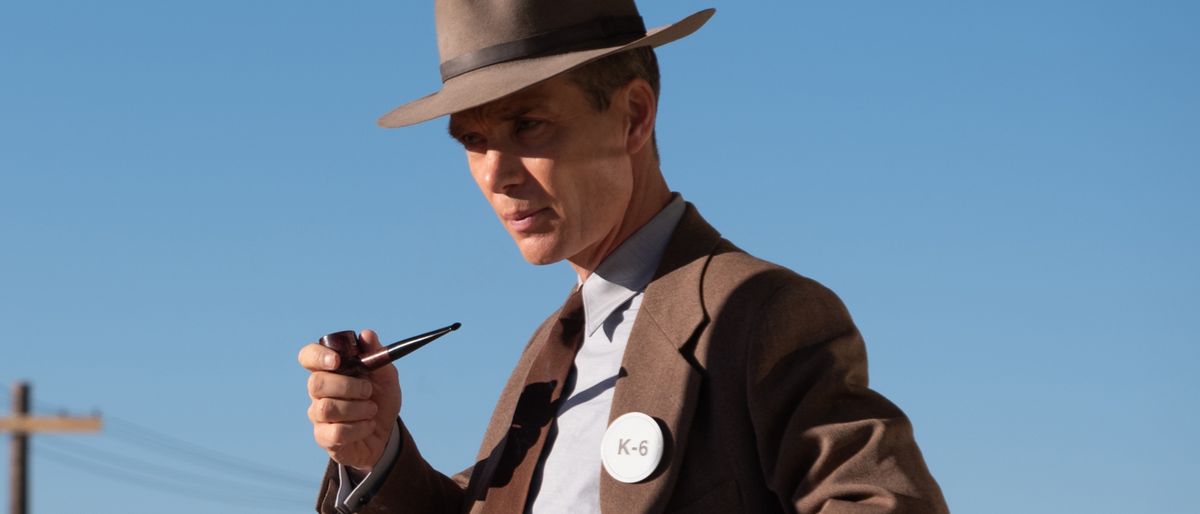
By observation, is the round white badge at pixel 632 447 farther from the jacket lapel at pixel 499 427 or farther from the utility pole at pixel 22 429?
the utility pole at pixel 22 429

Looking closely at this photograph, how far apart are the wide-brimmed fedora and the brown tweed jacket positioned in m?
Answer: 0.49

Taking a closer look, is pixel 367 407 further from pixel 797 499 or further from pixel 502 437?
pixel 797 499

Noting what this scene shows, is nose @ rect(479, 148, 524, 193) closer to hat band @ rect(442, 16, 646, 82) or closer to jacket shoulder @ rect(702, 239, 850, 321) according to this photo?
hat band @ rect(442, 16, 646, 82)

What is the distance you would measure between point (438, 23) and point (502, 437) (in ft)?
2.93

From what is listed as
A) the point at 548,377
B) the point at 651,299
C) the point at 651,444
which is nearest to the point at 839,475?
the point at 651,444

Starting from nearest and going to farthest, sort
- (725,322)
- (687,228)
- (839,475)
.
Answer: (839,475) → (725,322) → (687,228)

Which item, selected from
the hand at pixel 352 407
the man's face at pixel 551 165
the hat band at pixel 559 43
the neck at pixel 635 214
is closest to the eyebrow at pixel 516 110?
the man's face at pixel 551 165

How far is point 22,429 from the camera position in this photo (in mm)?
19328

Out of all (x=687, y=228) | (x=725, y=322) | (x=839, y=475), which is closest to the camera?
(x=839, y=475)

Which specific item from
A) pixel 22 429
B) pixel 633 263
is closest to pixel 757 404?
pixel 633 263

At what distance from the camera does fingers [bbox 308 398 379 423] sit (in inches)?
127

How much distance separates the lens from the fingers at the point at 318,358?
319 cm

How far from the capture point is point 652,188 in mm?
3250

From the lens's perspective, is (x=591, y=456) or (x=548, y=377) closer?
(x=591, y=456)
